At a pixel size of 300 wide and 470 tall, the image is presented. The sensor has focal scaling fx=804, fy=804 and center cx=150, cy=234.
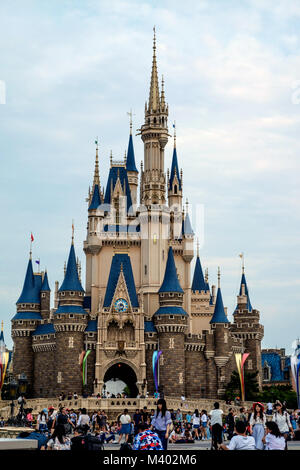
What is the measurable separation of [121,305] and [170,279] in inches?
196

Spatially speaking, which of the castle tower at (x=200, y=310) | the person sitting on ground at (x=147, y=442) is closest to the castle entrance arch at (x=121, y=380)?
the castle tower at (x=200, y=310)

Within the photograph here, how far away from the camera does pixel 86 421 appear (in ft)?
85.6

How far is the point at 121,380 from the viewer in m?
74.2

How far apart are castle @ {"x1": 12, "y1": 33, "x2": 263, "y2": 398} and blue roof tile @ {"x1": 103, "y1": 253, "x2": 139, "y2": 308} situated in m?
0.11

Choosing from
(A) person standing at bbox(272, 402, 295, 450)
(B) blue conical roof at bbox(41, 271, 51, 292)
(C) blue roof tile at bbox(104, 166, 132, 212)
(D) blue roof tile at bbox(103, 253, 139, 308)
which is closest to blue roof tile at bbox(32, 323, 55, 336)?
(B) blue conical roof at bbox(41, 271, 51, 292)

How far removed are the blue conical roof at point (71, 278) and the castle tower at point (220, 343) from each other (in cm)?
1234

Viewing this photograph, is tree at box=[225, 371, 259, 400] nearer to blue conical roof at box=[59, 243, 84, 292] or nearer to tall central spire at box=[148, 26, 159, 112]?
blue conical roof at box=[59, 243, 84, 292]

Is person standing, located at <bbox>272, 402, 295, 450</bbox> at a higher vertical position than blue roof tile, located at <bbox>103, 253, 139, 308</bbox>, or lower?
lower

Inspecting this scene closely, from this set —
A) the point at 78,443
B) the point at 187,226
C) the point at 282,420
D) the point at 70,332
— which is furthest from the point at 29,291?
the point at 78,443

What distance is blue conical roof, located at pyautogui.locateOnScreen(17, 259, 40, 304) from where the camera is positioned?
73.8m

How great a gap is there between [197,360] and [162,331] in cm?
456

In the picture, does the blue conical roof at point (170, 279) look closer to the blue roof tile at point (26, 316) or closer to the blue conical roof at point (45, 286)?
the blue conical roof at point (45, 286)

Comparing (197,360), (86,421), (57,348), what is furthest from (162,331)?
(86,421)
